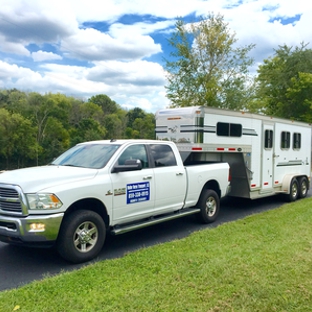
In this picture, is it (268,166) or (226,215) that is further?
(268,166)

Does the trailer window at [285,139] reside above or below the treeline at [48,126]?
below

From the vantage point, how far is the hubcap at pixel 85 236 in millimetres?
5461

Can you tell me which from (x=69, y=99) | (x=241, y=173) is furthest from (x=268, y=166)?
(x=69, y=99)

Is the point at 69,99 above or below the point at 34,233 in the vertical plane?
above

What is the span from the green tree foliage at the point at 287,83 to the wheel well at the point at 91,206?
97.9 ft

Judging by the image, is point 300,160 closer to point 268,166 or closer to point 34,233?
point 268,166

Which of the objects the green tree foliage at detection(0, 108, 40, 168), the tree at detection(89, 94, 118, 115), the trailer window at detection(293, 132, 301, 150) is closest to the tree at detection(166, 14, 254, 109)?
the trailer window at detection(293, 132, 301, 150)

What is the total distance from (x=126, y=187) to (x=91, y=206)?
700 millimetres

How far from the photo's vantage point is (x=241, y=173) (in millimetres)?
10203

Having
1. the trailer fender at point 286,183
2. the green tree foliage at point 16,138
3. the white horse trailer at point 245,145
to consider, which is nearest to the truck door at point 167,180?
the white horse trailer at point 245,145

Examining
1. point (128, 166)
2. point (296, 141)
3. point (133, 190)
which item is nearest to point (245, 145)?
point (296, 141)

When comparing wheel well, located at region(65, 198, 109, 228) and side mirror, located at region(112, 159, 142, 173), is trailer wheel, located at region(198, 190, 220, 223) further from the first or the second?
wheel well, located at region(65, 198, 109, 228)

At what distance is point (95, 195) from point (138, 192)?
3.26 ft

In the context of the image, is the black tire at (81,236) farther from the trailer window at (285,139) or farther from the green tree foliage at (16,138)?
the green tree foliage at (16,138)
